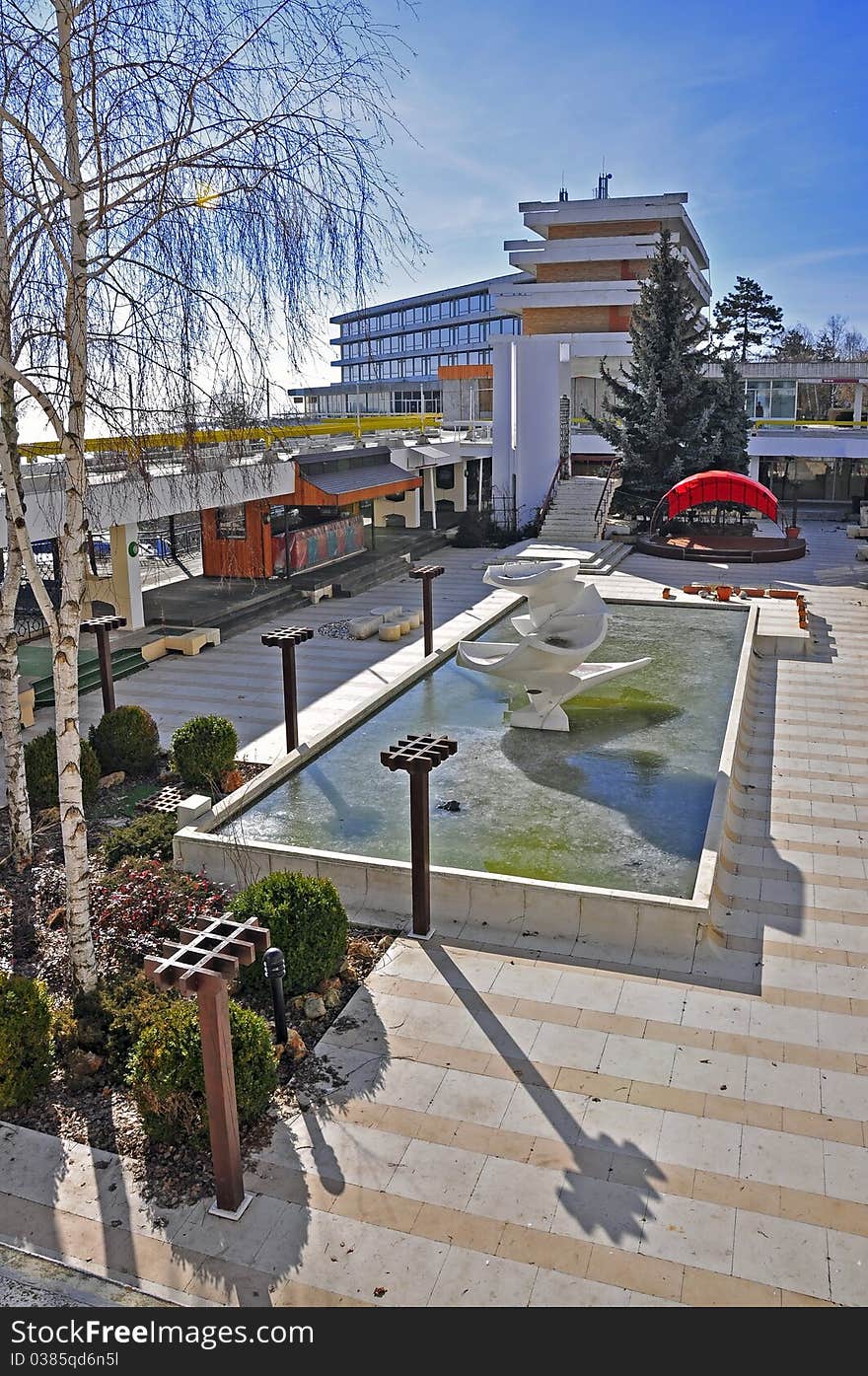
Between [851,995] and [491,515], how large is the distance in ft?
99.4

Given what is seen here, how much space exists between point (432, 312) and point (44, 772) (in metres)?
75.7

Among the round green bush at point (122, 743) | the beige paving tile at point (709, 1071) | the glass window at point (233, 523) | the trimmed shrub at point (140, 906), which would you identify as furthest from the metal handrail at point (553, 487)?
the beige paving tile at point (709, 1071)

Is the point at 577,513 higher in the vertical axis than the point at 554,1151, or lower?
higher

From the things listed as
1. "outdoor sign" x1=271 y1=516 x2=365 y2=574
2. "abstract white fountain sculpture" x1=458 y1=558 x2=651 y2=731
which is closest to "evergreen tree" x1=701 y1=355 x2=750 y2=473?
"outdoor sign" x1=271 y1=516 x2=365 y2=574

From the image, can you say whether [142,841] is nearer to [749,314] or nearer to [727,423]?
[727,423]

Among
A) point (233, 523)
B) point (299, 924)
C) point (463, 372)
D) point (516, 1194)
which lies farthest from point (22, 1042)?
point (463, 372)

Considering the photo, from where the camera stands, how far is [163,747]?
16047 mm

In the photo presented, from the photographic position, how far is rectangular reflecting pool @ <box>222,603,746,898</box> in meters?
12.0

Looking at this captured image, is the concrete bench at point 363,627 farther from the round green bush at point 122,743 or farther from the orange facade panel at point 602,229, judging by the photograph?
the orange facade panel at point 602,229

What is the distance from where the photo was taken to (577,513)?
1432 inches

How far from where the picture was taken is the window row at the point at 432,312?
258 ft

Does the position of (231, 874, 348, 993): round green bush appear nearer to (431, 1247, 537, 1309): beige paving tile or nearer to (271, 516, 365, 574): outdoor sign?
(431, 1247, 537, 1309): beige paving tile
